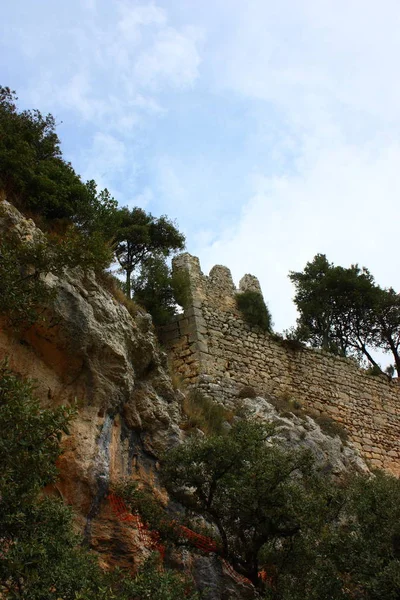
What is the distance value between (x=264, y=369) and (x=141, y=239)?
4.37 meters

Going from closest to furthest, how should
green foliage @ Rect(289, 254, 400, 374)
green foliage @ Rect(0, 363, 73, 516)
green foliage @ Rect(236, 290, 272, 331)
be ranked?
green foliage @ Rect(0, 363, 73, 516), green foliage @ Rect(236, 290, 272, 331), green foliage @ Rect(289, 254, 400, 374)

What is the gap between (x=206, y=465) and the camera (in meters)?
9.16

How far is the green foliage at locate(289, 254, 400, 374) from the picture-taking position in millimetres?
21109

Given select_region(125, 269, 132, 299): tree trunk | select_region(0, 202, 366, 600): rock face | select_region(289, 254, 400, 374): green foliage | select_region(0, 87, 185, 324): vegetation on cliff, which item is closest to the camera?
select_region(0, 202, 366, 600): rock face

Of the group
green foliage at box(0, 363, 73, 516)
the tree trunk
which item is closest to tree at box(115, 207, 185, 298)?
the tree trunk

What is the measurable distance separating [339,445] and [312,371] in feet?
10.6

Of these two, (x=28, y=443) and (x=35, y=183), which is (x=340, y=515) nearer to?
(x=28, y=443)

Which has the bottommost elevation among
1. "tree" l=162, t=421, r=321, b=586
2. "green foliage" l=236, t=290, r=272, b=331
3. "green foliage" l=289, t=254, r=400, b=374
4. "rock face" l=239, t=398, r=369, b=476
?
"tree" l=162, t=421, r=321, b=586

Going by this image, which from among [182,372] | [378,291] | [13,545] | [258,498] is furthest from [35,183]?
[378,291]

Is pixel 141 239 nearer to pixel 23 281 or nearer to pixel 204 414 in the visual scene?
pixel 204 414

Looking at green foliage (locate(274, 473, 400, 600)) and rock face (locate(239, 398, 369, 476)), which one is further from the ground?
rock face (locate(239, 398, 369, 476))

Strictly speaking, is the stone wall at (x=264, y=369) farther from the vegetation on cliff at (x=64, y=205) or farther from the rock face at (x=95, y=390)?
the rock face at (x=95, y=390)

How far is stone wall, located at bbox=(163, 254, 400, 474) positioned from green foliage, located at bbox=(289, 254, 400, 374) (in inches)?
77.2

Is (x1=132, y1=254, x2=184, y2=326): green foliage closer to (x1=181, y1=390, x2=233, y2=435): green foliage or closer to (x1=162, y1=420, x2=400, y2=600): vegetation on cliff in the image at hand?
(x1=181, y1=390, x2=233, y2=435): green foliage
